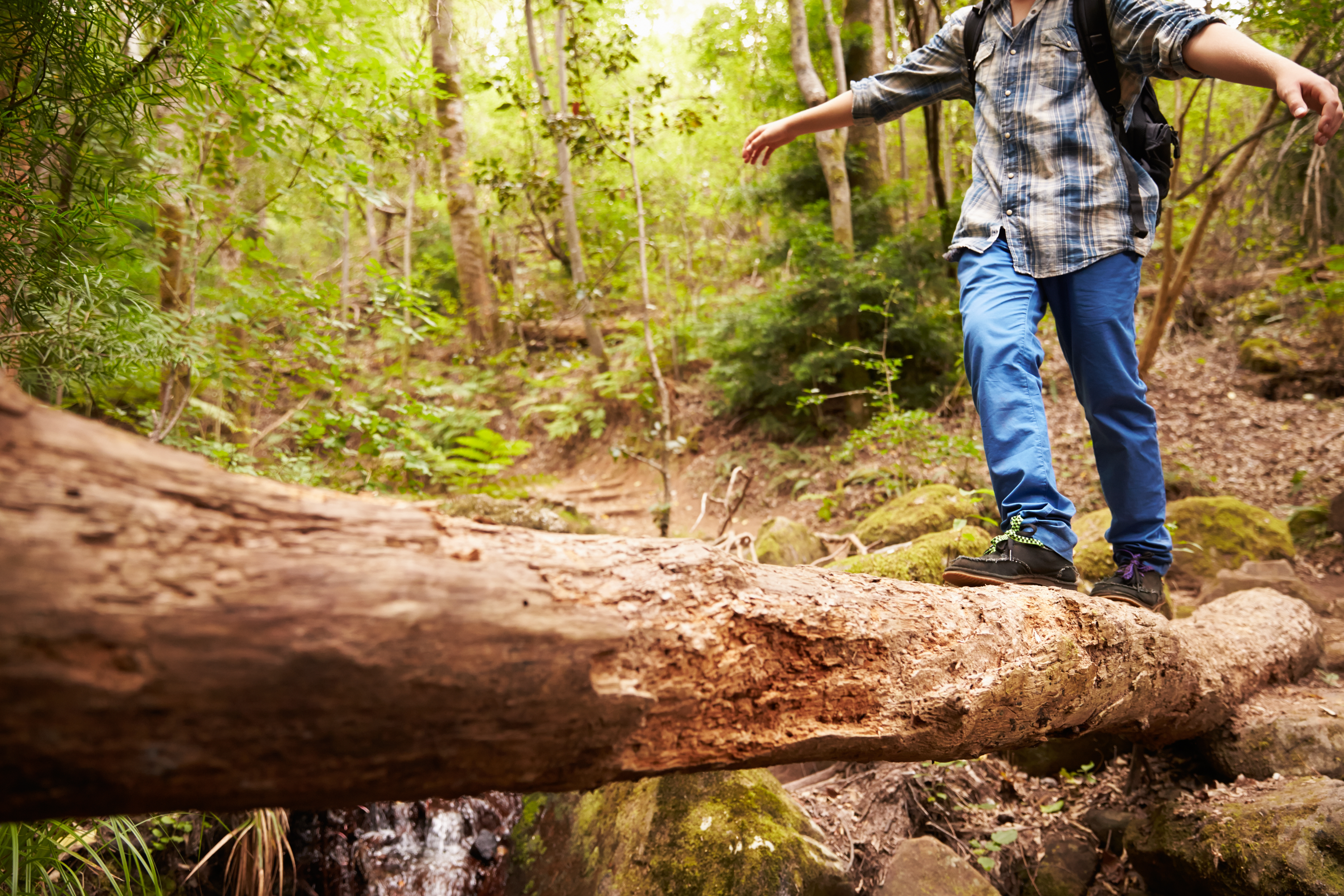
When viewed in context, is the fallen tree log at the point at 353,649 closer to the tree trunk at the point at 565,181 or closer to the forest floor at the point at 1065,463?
the forest floor at the point at 1065,463

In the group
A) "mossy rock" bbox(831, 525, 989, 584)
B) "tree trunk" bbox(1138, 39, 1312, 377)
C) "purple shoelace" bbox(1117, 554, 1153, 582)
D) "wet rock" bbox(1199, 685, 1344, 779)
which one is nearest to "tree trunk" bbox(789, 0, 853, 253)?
"tree trunk" bbox(1138, 39, 1312, 377)

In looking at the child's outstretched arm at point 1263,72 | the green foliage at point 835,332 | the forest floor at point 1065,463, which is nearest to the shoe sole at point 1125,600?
the child's outstretched arm at point 1263,72

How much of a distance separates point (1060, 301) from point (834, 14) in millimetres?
8378

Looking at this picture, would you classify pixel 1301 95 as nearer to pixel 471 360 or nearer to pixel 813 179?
pixel 813 179

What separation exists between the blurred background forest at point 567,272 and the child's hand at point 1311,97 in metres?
3.42

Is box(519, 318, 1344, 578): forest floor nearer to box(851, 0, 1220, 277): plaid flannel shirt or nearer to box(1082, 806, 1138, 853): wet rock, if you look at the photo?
box(1082, 806, 1138, 853): wet rock

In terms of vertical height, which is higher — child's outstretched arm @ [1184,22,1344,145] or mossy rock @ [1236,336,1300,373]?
child's outstretched arm @ [1184,22,1344,145]

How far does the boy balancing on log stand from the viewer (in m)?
2.01

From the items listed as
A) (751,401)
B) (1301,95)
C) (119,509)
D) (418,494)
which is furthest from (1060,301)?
(751,401)

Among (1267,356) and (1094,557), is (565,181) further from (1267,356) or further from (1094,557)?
(1267,356)

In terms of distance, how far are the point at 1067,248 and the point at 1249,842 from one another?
1934 millimetres

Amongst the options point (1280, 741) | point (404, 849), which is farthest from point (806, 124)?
point (404, 849)

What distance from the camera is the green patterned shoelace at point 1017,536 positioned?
Answer: 200cm

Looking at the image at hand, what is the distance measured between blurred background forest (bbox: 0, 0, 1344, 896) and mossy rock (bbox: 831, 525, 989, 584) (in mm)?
1899
